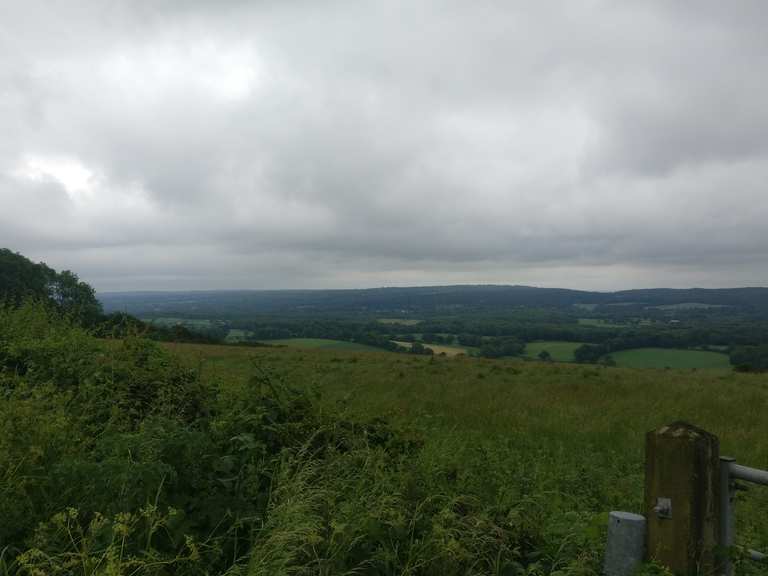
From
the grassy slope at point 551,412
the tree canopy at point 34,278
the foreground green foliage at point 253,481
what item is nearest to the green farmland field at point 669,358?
the grassy slope at point 551,412

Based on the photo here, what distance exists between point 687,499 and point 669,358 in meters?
46.6

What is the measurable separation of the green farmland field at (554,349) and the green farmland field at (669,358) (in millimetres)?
3906

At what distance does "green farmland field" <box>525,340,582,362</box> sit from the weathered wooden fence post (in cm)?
4188

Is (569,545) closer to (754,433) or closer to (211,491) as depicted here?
(211,491)

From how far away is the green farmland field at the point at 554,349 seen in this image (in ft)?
150

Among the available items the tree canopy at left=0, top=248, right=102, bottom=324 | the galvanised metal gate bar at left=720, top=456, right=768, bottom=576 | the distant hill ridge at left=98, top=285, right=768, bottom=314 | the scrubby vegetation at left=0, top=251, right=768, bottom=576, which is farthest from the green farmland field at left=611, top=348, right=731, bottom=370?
the distant hill ridge at left=98, top=285, right=768, bottom=314

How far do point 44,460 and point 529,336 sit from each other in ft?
212

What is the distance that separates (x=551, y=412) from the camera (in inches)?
473

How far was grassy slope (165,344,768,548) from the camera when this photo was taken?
20.2 ft

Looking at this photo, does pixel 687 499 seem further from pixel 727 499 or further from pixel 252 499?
pixel 252 499

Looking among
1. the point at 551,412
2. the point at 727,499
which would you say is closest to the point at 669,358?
the point at 551,412

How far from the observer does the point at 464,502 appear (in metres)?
4.29

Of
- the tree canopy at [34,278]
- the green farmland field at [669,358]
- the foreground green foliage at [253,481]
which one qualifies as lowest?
the green farmland field at [669,358]

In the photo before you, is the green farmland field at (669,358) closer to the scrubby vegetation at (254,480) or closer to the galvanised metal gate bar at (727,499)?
the scrubby vegetation at (254,480)
